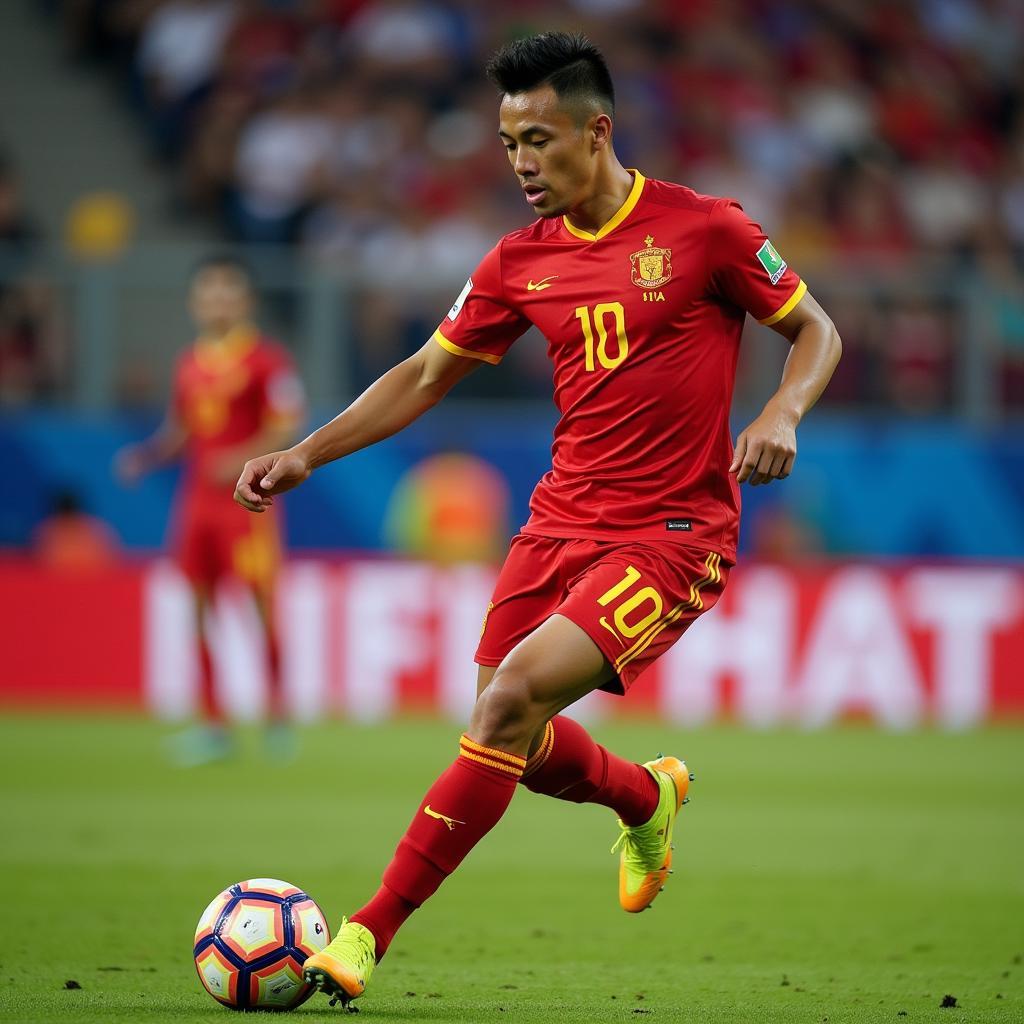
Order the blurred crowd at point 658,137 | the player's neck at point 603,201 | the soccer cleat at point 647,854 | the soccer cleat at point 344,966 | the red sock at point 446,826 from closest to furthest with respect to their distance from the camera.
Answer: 1. the soccer cleat at point 344,966
2. the red sock at point 446,826
3. the player's neck at point 603,201
4. the soccer cleat at point 647,854
5. the blurred crowd at point 658,137

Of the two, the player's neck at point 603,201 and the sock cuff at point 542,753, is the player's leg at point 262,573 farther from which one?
the player's neck at point 603,201

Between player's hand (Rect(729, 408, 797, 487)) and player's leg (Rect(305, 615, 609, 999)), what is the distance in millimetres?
649

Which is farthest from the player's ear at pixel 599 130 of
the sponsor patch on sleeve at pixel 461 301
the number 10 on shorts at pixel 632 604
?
the number 10 on shorts at pixel 632 604

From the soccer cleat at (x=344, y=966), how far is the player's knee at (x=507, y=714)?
23.8 inches

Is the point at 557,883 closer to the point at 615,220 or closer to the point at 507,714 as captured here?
the point at 507,714

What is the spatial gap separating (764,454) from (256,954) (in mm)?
1806

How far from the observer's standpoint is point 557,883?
7281 millimetres

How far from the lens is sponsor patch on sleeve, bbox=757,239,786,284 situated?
5160 millimetres

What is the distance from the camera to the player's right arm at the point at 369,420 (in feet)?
16.8

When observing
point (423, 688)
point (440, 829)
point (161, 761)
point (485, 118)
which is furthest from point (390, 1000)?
point (485, 118)

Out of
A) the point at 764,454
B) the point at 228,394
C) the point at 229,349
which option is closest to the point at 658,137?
the point at 229,349

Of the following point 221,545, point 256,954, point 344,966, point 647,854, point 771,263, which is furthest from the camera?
point 221,545

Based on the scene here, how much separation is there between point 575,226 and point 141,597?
896cm

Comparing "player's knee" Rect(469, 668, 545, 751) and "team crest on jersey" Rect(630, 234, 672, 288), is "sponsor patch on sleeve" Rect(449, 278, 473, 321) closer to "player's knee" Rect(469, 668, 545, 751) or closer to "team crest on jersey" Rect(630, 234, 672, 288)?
"team crest on jersey" Rect(630, 234, 672, 288)
